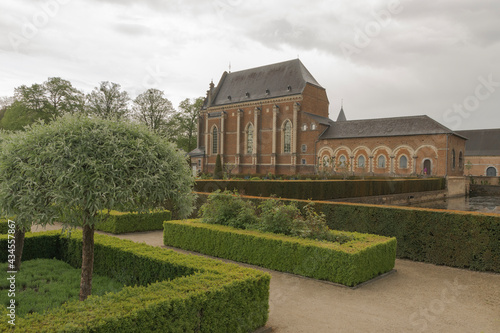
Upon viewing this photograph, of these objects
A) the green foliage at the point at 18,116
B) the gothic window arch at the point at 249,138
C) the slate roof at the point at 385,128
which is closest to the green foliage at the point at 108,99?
the green foliage at the point at 18,116

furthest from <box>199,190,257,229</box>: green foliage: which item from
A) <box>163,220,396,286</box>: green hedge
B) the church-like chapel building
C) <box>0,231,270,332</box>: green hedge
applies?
the church-like chapel building

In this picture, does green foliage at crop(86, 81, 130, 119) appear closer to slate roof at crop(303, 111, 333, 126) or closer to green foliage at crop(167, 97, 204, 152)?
green foliage at crop(167, 97, 204, 152)

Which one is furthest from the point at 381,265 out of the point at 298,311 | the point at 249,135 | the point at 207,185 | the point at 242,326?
the point at 249,135

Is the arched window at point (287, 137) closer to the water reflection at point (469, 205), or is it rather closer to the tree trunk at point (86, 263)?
the water reflection at point (469, 205)

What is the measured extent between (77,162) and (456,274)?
773 centimetres

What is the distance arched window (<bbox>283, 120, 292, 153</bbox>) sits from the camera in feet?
147

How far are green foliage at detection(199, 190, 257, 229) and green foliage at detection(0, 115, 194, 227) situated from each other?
4355 millimetres

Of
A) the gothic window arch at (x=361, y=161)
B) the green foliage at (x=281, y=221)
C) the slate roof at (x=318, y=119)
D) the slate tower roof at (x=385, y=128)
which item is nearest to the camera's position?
the green foliage at (x=281, y=221)

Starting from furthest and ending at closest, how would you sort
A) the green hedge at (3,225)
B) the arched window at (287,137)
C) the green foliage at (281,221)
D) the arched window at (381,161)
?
the arched window at (287,137) < the arched window at (381,161) < the green hedge at (3,225) < the green foliage at (281,221)


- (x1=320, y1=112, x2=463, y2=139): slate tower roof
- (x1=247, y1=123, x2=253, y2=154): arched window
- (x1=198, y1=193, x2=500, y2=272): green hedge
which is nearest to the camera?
(x1=198, y1=193, x2=500, y2=272): green hedge

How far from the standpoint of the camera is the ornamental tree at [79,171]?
388 cm

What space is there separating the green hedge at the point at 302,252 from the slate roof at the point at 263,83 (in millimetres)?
37502

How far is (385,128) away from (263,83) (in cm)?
1856

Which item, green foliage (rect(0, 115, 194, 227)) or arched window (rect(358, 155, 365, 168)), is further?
arched window (rect(358, 155, 365, 168))
